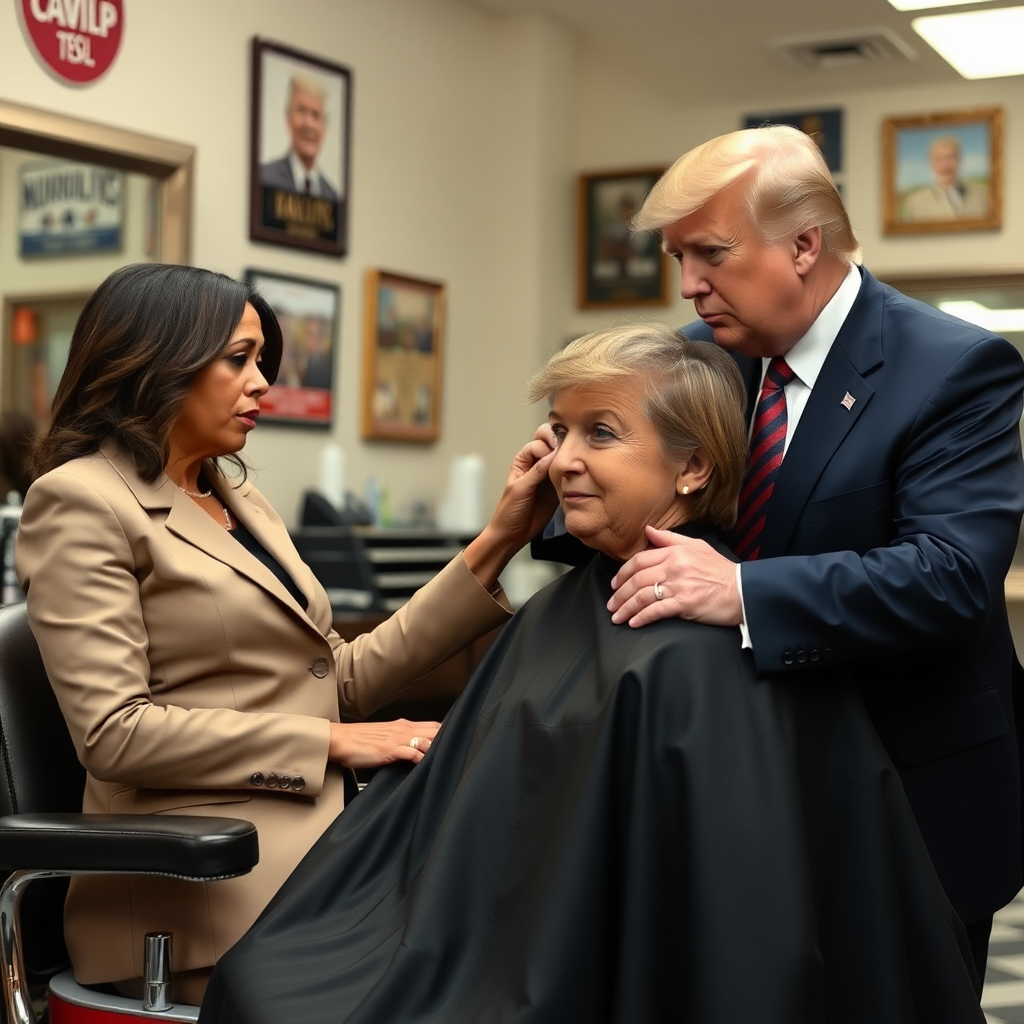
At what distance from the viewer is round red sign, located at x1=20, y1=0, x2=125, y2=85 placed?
470cm

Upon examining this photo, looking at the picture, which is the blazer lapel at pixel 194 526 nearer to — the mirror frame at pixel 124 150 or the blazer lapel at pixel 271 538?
the blazer lapel at pixel 271 538

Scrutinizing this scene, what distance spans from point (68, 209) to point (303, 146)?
1476 mm

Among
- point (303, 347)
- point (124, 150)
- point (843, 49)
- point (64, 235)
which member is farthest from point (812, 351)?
point (64, 235)

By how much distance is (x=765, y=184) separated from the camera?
1.94 m

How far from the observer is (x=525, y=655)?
6.69ft

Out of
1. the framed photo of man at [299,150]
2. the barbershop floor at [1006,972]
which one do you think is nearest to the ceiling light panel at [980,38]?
the framed photo of man at [299,150]

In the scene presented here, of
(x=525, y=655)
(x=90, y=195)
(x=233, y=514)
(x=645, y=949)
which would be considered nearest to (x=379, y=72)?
(x=90, y=195)

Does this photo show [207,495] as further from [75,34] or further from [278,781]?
[75,34]

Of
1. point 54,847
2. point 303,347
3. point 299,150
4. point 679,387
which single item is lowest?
point 54,847

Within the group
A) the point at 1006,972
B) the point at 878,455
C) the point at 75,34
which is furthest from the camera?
the point at 75,34

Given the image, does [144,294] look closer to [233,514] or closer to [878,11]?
[233,514]

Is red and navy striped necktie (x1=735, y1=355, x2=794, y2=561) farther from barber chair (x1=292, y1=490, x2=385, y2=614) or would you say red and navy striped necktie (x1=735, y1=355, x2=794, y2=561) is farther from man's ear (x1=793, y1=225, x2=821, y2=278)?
barber chair (x1=292, y1=490, x2=385, y2=614)

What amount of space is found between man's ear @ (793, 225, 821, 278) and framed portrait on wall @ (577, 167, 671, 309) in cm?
540

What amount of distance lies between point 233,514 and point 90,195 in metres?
4.70
